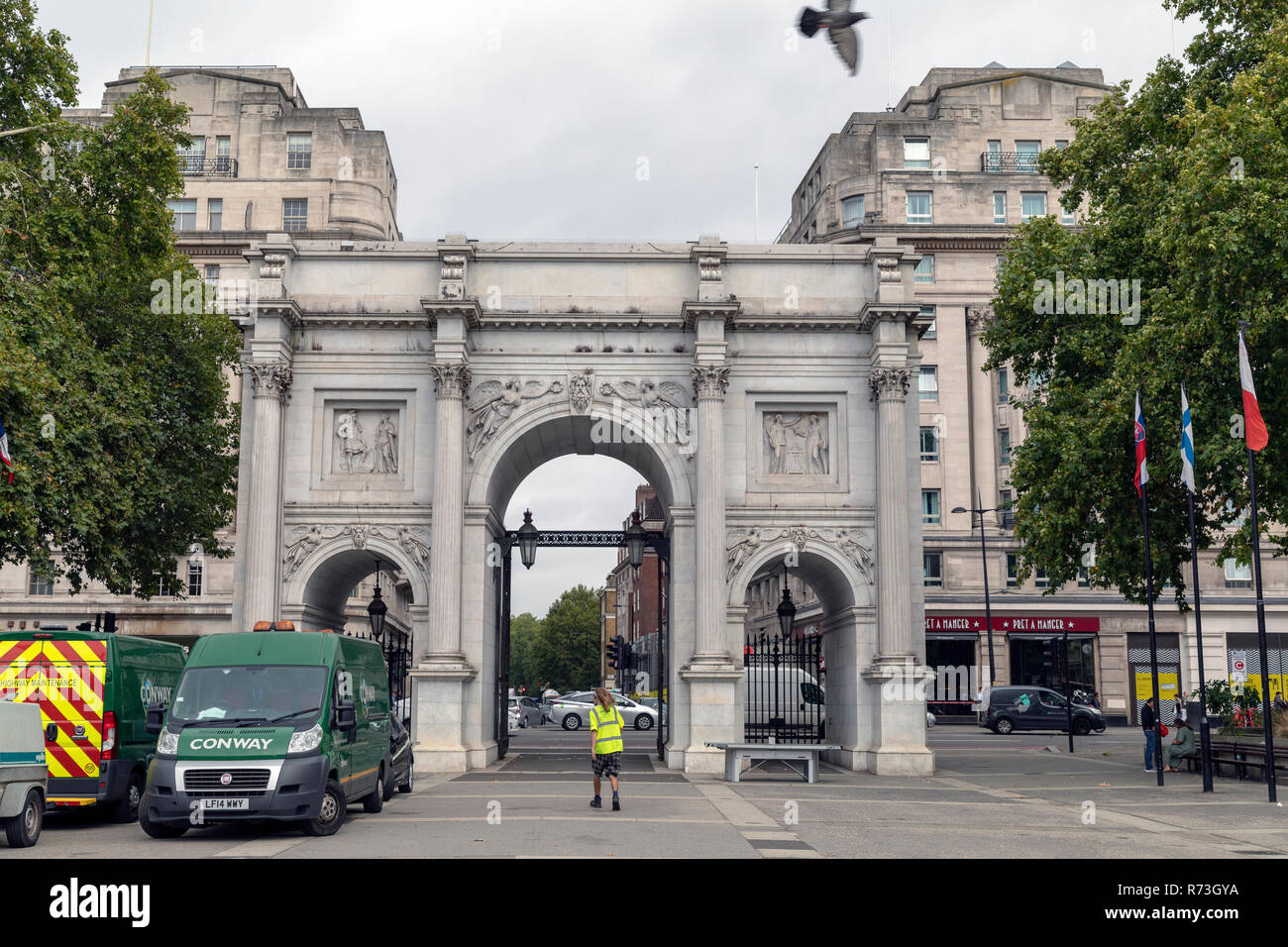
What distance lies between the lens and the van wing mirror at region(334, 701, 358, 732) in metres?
16.9

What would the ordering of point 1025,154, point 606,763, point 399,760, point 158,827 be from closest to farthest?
point 158,827 → point 606,763 → point 399,760 → point 1025,154

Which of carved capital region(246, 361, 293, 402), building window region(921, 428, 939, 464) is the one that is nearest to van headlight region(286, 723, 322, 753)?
carved capital region(246, 361, 293, 402)

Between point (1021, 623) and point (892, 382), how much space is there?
3183 cm

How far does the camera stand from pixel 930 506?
6047 cm

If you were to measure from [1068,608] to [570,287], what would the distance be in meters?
36.2

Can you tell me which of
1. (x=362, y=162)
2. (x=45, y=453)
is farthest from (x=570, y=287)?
(x=362, y=162)

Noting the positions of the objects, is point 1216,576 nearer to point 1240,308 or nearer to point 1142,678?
point 1142,678

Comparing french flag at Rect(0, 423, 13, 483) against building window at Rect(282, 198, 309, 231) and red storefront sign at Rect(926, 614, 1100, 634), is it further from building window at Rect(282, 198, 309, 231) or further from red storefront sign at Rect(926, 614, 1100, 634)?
red storefront sign at Rect(926, 614, 1100, 634)

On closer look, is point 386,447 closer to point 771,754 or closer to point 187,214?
point 771,754

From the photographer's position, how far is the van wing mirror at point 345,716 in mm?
16906

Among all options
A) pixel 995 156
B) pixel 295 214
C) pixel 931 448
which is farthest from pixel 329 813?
pixel 995 156

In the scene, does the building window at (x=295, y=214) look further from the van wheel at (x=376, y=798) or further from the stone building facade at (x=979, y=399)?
the van wheel at (x=376, y=798)

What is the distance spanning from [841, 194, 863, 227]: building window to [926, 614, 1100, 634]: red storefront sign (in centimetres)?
1987

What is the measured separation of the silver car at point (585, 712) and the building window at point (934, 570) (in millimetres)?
15302
